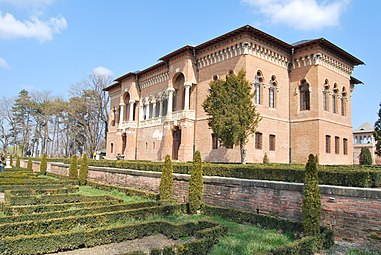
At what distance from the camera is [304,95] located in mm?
24328

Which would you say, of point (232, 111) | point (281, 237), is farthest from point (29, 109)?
point (281, 237)

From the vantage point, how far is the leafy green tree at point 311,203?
7.24 meters

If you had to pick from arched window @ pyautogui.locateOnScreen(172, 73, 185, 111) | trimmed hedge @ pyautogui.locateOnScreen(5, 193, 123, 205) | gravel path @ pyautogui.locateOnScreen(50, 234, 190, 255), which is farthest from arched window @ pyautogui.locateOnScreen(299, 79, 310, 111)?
gravel path @ pyautogui.locateOnScreen(50, 234, 190, 255)

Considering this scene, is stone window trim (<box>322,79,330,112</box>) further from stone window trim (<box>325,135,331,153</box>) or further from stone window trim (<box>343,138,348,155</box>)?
stone window trim (<box>343,138,348,155</box>)

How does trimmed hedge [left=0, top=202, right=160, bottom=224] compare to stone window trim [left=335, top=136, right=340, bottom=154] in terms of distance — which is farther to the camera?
stone window trim [left=335, top=136, right=340, bottom=154]

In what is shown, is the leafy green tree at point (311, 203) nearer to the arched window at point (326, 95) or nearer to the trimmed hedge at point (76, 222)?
the trimmed hedge at point (76, 222)

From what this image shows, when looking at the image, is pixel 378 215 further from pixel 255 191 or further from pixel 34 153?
pixel 34 153

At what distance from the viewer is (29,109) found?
6012 cm

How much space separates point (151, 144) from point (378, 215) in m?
25.6

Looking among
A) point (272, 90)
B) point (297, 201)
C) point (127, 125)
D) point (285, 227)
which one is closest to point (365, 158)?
point (272, 90)

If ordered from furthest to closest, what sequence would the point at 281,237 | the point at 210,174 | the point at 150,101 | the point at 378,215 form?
the point at 150,101, the point at 210,174, the point at 281,237, the point at 378,215

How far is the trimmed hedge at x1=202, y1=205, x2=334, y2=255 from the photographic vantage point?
589 cm

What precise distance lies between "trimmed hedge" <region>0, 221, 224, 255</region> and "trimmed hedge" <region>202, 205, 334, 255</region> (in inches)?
66.1

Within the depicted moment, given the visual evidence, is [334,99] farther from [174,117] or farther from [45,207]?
[45,207]
